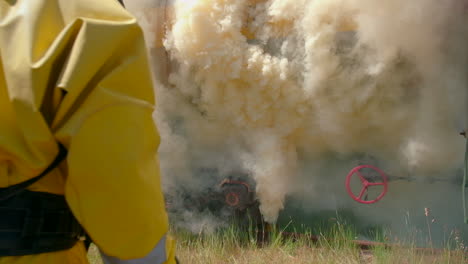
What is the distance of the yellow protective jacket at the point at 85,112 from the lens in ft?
2.77

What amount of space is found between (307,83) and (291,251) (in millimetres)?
1153

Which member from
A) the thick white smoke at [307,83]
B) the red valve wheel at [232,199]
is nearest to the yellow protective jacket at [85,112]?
the thick white smoke at [307,83]

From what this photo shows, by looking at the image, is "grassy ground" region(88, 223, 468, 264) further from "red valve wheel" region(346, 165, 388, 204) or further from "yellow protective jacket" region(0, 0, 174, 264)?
"yellow protective jacket" region(0, 0, 174, 264)

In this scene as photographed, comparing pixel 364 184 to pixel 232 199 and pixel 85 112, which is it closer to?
pixel 232 199

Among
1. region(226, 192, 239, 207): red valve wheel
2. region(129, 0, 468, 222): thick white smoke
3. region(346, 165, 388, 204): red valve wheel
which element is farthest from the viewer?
region(226, 192, 239, 207): red valve wheel

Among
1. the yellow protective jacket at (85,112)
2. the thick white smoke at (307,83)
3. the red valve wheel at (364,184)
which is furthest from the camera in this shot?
the red valve wheel at (364,184)

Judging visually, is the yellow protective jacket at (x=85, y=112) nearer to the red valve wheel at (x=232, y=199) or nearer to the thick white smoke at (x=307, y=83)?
the thick white smoke at (x=307, y=83)

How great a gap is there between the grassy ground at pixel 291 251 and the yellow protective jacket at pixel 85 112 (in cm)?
210

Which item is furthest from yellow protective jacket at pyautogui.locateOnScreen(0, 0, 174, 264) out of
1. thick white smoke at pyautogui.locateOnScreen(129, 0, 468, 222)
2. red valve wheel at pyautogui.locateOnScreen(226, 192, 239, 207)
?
red valve wheel at pyautogui.locateOnScreen(226, 192, 239, 207)

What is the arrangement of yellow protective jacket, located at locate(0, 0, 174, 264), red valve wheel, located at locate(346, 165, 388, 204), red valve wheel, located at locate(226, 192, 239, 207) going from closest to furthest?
yellow protective jacket, located at locate(0, 0, 174, 264), red valve wheel, located at locate(346, 165, 388, 204), red valve wheel, located at locate(226, 192, 239, 207)

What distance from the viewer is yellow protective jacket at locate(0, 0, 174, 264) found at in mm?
844

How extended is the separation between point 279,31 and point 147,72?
2.20 m

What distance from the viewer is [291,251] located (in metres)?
2.98

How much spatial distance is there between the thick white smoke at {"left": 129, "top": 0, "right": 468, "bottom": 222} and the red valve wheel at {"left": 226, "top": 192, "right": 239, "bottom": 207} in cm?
18
